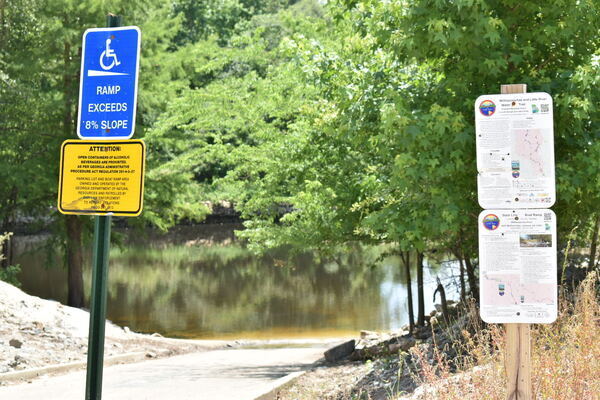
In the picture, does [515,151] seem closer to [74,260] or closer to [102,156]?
[102,156]

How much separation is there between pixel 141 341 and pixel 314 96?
266 inches

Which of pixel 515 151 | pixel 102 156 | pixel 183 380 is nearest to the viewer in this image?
pixel 515 151

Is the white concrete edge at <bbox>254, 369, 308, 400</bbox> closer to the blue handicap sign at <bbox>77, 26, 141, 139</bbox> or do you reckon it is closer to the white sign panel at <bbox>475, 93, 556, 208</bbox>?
the blue handicap sign at <bbox>77, 26, 141, 139</bbox>

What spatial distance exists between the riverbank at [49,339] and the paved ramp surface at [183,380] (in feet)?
2.32

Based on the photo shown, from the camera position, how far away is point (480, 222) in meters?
4.27

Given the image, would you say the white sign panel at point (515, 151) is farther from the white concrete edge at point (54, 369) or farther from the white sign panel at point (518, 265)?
the white concrete edge at point (54, 369)

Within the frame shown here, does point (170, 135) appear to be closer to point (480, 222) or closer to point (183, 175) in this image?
point (183, 175)

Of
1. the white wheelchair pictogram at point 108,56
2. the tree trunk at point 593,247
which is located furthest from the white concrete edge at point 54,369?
the tree trunk at point 593,247

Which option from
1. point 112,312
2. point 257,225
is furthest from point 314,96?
point 112,312

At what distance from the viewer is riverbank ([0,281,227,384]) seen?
479 inches

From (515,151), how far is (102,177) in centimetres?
241

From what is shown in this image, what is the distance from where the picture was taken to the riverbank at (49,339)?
12.2m

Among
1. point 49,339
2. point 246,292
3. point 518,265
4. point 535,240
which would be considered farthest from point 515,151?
point 246,292

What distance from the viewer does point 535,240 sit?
166 inches
